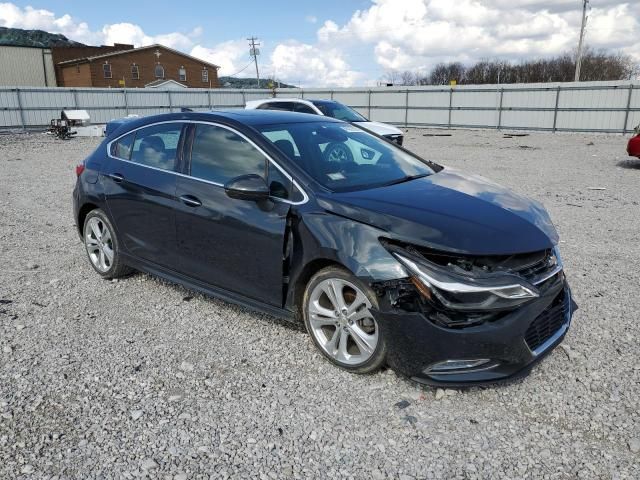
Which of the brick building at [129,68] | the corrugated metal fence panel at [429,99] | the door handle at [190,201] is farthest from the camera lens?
the brick building at [129,68]

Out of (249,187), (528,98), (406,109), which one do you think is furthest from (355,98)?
(249,187)

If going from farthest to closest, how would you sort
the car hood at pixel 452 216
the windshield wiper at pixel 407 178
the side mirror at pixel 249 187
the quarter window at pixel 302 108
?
the quarter window at pixel 302 108 → the windshield wiper at pixel 407 178 → the side mirror at pixel 249 187 → the car hood at pixel 452 216

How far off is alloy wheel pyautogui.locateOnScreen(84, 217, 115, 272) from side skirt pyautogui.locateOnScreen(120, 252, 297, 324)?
0.29 metres

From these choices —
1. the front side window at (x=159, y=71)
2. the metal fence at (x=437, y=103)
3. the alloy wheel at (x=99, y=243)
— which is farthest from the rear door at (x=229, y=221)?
the front side window at (x=159, y=71)

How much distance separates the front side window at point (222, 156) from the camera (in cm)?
379

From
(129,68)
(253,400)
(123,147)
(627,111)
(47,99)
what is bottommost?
(253,400)

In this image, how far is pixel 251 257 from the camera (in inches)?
145

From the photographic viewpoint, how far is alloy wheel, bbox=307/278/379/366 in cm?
322

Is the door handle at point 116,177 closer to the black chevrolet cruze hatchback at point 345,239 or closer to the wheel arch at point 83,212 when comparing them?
the black chevrolet cruze hatchback at point 345,239

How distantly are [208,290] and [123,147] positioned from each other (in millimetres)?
1740

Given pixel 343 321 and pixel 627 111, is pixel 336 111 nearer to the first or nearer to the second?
pixel 343 321

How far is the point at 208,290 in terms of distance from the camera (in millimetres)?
4098

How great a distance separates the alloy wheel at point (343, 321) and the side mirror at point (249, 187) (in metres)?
0.72

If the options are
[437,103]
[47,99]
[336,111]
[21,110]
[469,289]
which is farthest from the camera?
[437,103]
